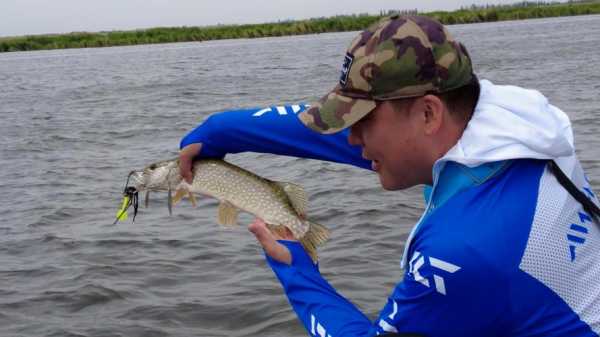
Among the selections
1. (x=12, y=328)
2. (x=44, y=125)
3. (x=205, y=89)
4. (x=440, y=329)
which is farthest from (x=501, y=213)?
(x=205, y=89)

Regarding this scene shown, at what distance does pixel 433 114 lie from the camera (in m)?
2.39

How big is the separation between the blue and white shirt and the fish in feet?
4.23

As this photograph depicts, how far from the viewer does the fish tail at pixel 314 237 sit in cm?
372

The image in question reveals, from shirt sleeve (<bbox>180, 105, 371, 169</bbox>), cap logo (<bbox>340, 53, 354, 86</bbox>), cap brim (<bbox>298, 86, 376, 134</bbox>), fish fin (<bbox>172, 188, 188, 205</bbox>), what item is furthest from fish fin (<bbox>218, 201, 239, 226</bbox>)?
cap logo (<bbox>340, 53, 354, 86</bbox>)

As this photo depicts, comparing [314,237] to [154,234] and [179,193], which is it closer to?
[179,193]

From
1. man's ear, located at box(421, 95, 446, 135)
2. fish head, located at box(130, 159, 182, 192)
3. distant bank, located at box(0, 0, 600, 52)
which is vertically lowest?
distant bank, located at box(0, 0, 600, 52)

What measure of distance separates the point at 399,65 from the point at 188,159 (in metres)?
1.65

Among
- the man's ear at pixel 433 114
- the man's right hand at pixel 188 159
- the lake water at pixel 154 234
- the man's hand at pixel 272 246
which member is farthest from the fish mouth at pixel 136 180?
the man's ear at pixel 433 114

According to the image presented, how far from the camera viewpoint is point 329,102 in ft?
8.38

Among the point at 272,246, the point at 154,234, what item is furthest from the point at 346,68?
the point at 154,234

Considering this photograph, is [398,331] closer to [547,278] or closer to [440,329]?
[440,329]

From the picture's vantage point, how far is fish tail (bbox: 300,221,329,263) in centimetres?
372

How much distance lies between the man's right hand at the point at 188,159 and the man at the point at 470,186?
4.16 ft

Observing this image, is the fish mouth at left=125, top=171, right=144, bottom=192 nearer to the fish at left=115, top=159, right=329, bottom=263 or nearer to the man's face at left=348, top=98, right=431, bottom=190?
the fish at left=115, top=159, right=329, bottom=263
